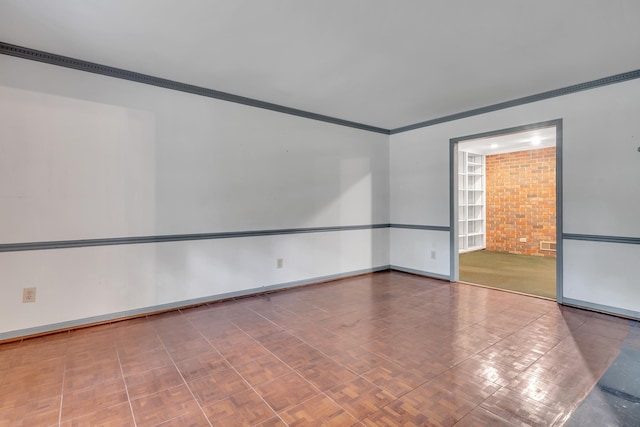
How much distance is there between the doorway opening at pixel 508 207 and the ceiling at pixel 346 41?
8.83ft

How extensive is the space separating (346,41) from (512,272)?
470cm

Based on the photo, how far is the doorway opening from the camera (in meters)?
5.78

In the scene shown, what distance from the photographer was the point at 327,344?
2594mm

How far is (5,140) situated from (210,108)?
1.78m

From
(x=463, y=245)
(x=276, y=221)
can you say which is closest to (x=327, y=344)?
(x=276, y=221)

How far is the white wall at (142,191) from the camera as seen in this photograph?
2.69 metres

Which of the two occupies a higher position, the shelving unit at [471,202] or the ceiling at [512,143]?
the ceiling at [512,143]

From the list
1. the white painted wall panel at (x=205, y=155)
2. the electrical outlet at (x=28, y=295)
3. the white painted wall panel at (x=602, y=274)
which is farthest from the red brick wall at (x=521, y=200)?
the electrical outlet at (x=28, y=295)

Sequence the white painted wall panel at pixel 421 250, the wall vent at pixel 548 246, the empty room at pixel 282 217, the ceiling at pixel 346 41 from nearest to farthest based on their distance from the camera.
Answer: the empty room at pixel 282 217
the ceiling at pixel 346 41
the white painted wall panel at pixel 421 250
the wall vent at pixel 548 246

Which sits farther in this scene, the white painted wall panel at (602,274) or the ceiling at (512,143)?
the ceiling at (512,143)

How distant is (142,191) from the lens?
10.5ft

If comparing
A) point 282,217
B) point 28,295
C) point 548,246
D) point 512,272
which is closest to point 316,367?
point 282,217

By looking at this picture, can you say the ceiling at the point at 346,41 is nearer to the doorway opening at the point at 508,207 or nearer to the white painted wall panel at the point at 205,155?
the white painted wall panel at the point at 205,155

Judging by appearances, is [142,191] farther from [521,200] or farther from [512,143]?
[521,200]
